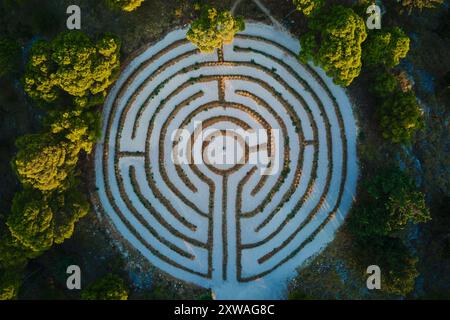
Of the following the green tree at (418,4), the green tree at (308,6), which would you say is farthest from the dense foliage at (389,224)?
the green tree at (308,6)

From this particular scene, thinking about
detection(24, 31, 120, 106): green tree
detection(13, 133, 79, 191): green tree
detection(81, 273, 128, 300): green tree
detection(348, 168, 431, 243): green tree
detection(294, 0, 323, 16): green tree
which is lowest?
detection(81, 273, 128, 300): green tree

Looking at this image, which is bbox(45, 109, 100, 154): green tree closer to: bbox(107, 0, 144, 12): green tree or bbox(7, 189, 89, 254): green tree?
bbox(7, 189, 89, 254): green tree

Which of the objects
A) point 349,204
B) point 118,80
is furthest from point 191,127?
point 349,204

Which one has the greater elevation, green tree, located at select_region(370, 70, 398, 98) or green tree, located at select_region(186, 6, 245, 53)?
green tree, located at select_region(186, 6, 245, 53)

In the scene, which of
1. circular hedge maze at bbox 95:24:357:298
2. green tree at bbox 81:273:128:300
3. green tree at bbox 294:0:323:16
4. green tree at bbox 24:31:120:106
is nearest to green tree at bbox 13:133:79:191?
green tree at bbox 24:31:120:106

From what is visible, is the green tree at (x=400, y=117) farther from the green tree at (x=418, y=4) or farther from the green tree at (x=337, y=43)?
the green tree at (x=418, y=4)

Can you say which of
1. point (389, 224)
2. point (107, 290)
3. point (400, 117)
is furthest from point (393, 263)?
point (107, 290)

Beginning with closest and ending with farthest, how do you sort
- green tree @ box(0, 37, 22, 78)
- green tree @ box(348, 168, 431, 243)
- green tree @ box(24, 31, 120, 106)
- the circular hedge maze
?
green tree @ box(348, 168, 431, 243) → green tree @ box(24, 31, 120, 106) → green tree @ box(0, 37, 22, 78) → the circular hedge maze

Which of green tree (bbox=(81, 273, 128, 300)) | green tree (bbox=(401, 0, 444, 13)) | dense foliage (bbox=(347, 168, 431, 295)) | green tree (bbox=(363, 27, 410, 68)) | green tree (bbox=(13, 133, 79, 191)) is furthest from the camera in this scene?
green tree (bbox=(401, 0, 444, 13))
